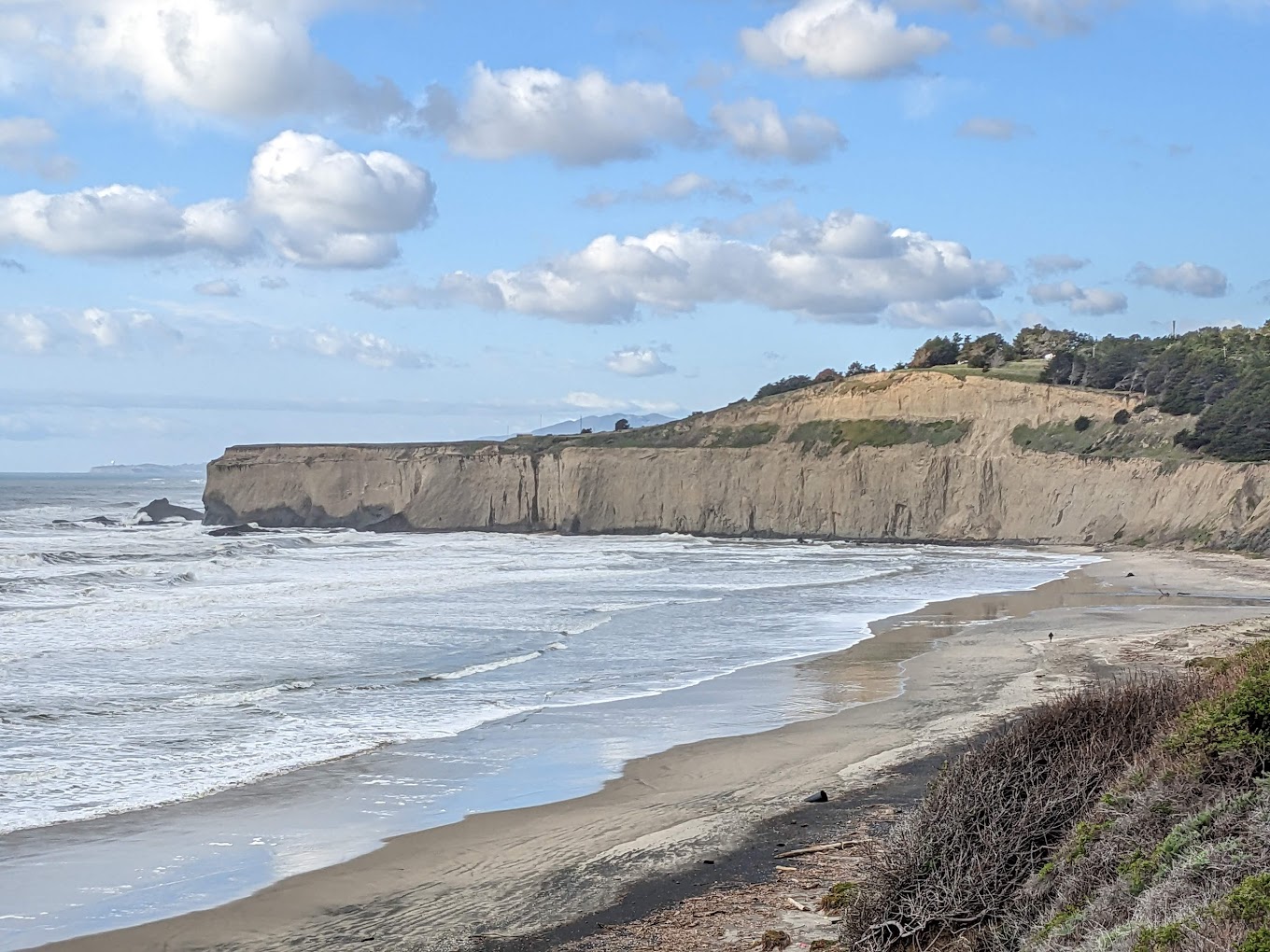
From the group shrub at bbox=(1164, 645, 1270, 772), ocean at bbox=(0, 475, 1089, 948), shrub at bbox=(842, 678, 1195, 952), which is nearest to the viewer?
shrub at bbox=(1164, 645, 1270, 772)

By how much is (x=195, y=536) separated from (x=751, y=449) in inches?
1313

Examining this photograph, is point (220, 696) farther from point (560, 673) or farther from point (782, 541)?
point (782, 541)

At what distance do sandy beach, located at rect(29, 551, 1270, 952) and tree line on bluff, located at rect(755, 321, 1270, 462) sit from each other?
121 feet

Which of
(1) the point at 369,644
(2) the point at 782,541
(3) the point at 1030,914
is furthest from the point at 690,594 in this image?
(2) the point at 782,541

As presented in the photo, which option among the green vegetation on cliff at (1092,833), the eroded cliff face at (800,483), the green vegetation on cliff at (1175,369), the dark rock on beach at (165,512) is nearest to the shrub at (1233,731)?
the green vegetation on cliff at (1092,833)

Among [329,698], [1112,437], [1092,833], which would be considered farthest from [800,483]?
[1092,833]

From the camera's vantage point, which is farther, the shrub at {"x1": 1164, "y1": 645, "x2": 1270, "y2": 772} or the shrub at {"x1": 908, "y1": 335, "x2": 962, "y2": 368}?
the shrub at {"x1": 908, "y1": 335, "x2": 962, "y2": 368}

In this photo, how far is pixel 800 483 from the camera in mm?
71688

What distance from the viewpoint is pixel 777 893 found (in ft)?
28.6

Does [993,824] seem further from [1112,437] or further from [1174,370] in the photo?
[1174,370]

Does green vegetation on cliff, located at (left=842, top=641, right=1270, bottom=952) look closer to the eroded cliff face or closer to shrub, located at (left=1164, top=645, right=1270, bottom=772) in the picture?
shrub, located at (left=1164, top=645, right=1270, bottom=772)

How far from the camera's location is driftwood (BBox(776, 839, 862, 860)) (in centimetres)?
970

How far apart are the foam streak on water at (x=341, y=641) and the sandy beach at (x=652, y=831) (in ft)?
11.0

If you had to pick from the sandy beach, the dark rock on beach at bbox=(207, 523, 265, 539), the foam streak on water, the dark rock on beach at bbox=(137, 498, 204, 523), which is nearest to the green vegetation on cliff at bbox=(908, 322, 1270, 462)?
the foam streak on water
